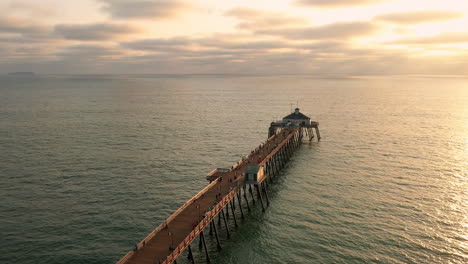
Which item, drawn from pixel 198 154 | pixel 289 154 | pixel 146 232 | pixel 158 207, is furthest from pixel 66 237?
pixel 289 154

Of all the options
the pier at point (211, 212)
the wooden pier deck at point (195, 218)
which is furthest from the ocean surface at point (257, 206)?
the wooden pier deck at point (195, 218)

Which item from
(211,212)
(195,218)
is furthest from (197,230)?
(211,212)

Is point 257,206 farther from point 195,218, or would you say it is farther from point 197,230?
point 197,230

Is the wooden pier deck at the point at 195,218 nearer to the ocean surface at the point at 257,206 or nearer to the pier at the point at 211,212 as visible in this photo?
the pier at the point at 211,212

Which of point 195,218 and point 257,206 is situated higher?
point 195,218

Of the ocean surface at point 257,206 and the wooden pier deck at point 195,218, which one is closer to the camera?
the wooden pier deck at point 195,218

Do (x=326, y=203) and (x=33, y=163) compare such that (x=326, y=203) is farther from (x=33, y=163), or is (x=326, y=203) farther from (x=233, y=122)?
(x=233, y=122)

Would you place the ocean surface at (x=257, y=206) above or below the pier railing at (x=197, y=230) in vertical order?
below

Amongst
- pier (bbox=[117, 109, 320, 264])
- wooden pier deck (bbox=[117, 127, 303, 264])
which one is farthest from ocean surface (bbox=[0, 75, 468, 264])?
wooden pier deck (bbox=[117, 127, 303, 264])
